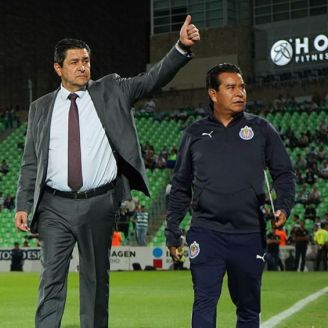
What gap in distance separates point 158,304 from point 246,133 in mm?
7284

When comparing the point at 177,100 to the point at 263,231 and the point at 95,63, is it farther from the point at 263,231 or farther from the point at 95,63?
the point at 263,231

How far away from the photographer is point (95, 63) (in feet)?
179

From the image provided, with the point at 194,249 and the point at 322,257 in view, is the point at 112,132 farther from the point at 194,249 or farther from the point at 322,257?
the point at 322,257

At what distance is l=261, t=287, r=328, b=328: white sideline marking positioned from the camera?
9.48 metres

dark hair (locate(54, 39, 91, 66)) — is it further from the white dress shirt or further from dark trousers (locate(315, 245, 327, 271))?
dark trousers (locate(315, 245, 327, 271))

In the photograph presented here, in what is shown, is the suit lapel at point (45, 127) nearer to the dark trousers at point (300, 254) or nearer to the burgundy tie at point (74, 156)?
the burgundy tie at point (74, 156)

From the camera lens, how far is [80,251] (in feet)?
20.7

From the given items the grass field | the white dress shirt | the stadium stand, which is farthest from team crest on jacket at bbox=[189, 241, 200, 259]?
the stadium stand

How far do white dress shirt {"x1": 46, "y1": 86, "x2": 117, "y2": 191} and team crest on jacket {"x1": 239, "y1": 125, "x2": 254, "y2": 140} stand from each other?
3.19ft

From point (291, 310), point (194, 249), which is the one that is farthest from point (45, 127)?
point (291, 310)

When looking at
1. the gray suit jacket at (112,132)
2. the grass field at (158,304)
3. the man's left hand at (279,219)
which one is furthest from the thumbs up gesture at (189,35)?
the grass field at (158,304)

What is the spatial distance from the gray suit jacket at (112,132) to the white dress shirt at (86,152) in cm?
5

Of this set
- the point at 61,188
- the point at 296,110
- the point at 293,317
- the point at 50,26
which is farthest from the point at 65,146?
the point at 50,26

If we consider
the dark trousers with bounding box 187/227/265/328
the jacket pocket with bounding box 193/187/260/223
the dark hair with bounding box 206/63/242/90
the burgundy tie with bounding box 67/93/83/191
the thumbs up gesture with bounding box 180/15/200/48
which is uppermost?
the thumbs up gesture with bounding box 180/15/200/48
